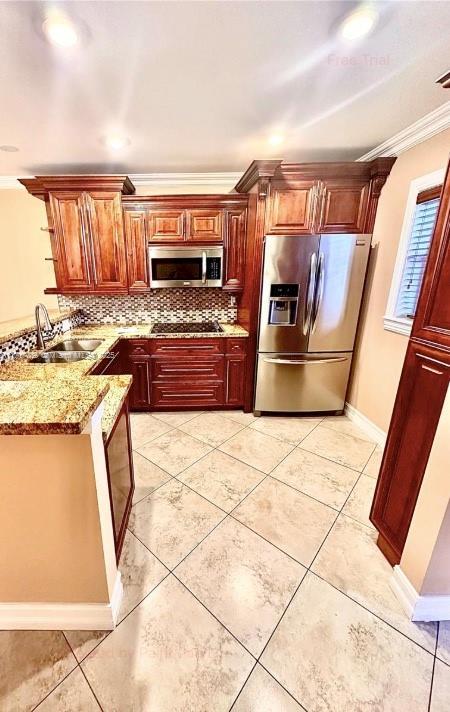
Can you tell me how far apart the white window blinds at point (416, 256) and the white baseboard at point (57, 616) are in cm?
257

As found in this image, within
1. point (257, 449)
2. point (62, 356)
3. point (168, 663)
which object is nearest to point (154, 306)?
point (62, 356)

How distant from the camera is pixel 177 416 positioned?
310cm

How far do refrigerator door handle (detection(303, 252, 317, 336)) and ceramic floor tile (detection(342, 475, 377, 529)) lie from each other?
137 cm

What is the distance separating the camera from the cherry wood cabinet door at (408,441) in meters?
1.23

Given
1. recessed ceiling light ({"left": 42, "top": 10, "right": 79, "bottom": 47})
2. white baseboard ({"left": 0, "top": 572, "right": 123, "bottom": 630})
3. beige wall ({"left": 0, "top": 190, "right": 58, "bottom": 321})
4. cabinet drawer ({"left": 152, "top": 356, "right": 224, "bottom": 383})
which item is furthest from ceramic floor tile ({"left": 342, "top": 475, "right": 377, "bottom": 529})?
beige wall ({"left": 0, "top": 190, "right": 58, "bottom": 321})

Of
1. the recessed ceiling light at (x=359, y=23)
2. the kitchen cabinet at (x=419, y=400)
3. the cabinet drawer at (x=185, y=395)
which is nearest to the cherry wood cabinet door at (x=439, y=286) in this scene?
the kitchen cabinet at (x=419, y=400)

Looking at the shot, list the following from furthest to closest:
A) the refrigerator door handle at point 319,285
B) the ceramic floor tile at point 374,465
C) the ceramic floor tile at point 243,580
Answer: the refrigerator door handle at point 319,285 < the ceramic floor tile at point 374,465 < the ceramic floor tile at point 243,580

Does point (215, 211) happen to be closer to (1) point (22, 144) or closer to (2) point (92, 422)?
(1) point (22, 144)

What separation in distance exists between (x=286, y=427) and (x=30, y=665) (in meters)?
2.32

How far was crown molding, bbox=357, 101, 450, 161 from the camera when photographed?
1.88 meters

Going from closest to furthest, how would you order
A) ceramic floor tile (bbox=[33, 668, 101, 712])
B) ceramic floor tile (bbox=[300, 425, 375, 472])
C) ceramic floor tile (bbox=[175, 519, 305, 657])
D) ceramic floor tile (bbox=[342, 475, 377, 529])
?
1. ceramic floor tile (bbox=[33, 668, 101, 712])
2. ceramic floor tile (bbox=[175, 519, 305, 657])
3. ceramic floor tile (bbox=[342, 475, 377, 529])
4. ceramic floor tile (bbox=[300, 425, 375, 472])

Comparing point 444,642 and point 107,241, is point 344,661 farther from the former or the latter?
point 107,241

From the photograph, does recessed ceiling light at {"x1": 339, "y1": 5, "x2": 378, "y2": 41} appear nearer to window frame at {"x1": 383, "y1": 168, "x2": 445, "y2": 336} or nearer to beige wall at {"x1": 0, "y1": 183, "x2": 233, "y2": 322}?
window frame at {"x1": 383, "y1": 168, "x2": 445, "y2": 336}

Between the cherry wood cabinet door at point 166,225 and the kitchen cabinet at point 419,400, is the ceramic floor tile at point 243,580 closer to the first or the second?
the kitchen cabinet at point 419,400
